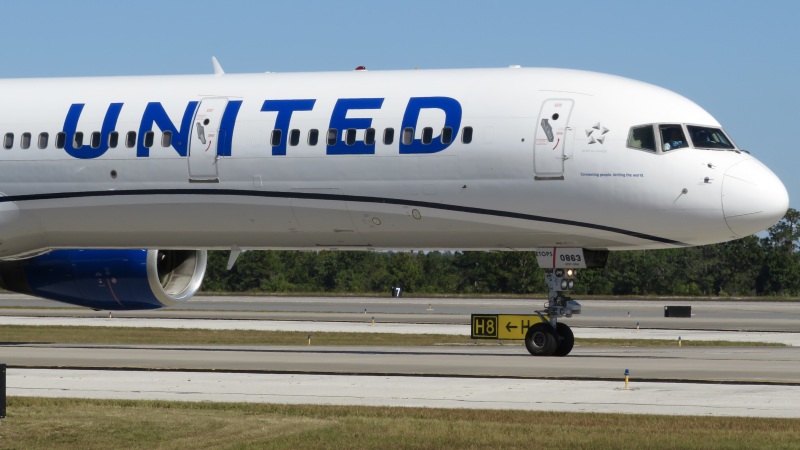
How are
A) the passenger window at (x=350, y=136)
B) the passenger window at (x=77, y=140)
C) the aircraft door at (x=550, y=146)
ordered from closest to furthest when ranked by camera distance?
the aircraft door at (x=550, y=146) → the passenger window at (x=350, y=136) → the passenger window at (x=77, y=140)

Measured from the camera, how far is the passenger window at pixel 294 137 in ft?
106

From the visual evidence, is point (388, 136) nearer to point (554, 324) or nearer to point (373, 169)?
point (373, 169)

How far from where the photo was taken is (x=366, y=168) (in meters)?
31.6

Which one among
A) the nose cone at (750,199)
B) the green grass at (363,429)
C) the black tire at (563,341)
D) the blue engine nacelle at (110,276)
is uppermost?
the nose cone at (750,199)

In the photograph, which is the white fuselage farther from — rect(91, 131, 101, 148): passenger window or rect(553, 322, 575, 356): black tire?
rect(553, 322, 575, 356): black tire

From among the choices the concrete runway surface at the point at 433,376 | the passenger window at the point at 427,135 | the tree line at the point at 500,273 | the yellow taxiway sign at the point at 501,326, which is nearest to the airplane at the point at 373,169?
the passenger window at the point at 427,135

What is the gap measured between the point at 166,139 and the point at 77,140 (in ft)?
8.19

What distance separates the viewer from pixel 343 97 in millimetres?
32531

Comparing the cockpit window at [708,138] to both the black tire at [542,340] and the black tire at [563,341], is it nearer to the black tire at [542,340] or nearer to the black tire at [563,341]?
the black tire at [563,341]

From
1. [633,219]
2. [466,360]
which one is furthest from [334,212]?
[633,219]

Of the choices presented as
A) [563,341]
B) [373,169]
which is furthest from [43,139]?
[563,341]

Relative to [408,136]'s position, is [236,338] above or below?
below

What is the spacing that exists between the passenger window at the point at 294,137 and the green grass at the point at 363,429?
11997mm

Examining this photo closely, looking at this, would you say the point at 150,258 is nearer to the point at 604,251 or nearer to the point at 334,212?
the point at 334,212
